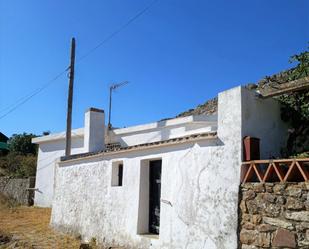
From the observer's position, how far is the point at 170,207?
8.81 m

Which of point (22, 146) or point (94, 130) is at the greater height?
point (22, 146)

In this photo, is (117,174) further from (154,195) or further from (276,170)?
(276,170)

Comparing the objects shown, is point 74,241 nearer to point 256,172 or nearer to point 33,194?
point 256,172

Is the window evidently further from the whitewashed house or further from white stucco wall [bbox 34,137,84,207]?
white stucco wall [bbox 34,137,84,207]

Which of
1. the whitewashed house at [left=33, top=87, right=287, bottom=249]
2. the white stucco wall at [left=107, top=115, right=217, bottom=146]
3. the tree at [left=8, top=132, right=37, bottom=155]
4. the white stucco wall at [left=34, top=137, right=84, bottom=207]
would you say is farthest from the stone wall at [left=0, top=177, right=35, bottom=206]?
the tree at [left=8, top=132, right=37, bottom=155]

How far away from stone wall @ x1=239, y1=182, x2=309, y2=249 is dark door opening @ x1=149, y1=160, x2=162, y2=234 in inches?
117

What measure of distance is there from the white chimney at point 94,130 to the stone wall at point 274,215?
8266mm

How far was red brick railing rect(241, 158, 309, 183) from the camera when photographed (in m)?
6.50

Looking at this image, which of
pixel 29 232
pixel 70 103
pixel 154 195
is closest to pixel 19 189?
pixel 70 103

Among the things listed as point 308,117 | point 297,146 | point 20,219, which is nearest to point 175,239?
point 297,146

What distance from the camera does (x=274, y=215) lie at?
666 cm

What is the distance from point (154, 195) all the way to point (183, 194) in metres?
1.59

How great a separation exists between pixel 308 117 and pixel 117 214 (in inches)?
217

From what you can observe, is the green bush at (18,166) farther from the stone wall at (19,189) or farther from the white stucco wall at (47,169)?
the white stucco wall at (47,169)
